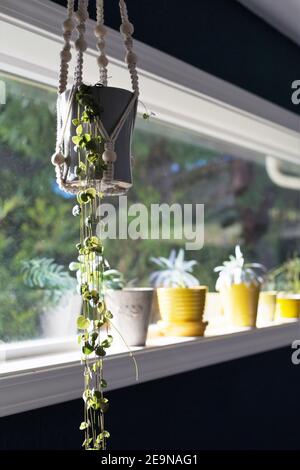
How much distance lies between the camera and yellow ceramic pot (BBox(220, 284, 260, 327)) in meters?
2.25

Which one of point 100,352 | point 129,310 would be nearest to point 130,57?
point 100,352

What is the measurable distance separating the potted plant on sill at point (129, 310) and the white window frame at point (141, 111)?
8cm

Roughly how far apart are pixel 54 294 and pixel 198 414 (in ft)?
2.16

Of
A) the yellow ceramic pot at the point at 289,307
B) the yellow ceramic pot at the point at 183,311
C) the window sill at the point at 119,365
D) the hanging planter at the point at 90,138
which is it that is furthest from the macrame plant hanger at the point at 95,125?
the yellow ceramic pot at the point at 289,307

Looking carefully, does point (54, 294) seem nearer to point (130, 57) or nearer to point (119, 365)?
point (119, 365)

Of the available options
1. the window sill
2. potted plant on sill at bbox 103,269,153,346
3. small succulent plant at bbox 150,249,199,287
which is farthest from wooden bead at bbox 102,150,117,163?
small succulent plant at bbox 150,249,199,287

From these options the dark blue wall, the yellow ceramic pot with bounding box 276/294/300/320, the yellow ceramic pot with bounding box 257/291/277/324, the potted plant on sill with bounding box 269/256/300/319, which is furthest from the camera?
the potted plant on sill with bounding box 269/256/300/319

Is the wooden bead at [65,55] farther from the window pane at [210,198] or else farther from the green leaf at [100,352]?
the window pane at [210,198]

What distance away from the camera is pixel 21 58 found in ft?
5.27

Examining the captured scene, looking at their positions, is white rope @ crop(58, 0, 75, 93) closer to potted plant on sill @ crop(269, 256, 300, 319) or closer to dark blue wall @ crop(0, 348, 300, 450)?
dark blue wall @ crop(0, 348, 300, 450)

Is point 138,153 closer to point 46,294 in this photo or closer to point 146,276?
point 146,276

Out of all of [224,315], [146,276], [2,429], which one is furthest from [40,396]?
[224,315]

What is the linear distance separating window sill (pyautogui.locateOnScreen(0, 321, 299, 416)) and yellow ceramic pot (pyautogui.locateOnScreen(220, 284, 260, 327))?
0.06m

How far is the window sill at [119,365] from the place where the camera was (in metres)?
1.36
